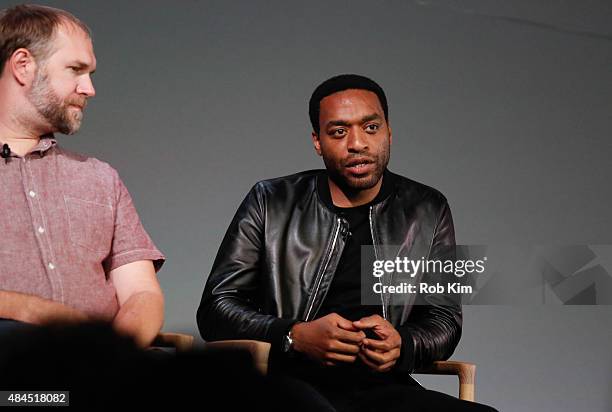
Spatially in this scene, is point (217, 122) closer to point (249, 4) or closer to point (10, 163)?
point (249, 4)

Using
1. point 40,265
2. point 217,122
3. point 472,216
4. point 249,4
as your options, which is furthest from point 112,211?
point 472,216

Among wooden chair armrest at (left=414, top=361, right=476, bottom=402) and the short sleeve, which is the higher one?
the short sleeve

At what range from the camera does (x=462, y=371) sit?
7.82ft

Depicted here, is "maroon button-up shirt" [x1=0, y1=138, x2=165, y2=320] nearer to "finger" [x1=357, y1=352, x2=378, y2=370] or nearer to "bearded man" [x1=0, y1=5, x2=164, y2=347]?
"bearded man" [x1=0, y1=5, x2=164, y2=347]

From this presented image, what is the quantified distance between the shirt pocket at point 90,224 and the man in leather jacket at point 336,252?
455 mm

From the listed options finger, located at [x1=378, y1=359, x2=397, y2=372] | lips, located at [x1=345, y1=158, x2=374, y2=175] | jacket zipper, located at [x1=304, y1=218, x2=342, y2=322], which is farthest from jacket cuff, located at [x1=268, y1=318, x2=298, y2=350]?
lips, located at [x1=345, y1=158, x2=374, y2=175]

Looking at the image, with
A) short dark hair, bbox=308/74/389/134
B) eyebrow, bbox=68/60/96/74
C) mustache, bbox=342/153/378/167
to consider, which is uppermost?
short dark hair, bbox=308/74/389/134

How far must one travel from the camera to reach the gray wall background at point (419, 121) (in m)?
3.38

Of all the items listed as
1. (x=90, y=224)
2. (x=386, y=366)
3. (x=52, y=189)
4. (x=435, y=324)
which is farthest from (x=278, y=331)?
(x=52, y=189)

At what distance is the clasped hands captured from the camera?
222 centimetres

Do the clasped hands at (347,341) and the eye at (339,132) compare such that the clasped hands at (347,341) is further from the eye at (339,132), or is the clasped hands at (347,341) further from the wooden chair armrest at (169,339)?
the eye at (339,132)

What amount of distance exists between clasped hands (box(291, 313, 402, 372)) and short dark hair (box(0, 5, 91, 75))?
3.11ft

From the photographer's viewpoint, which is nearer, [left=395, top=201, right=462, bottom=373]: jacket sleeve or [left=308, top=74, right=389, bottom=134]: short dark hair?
[left=395, top=201, right=462, bottom=373]: jacket sleeve

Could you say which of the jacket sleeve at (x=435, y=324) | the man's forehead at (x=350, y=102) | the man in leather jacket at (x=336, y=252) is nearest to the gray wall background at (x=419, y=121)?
the man in leather jacket at (x=336, y=252)
